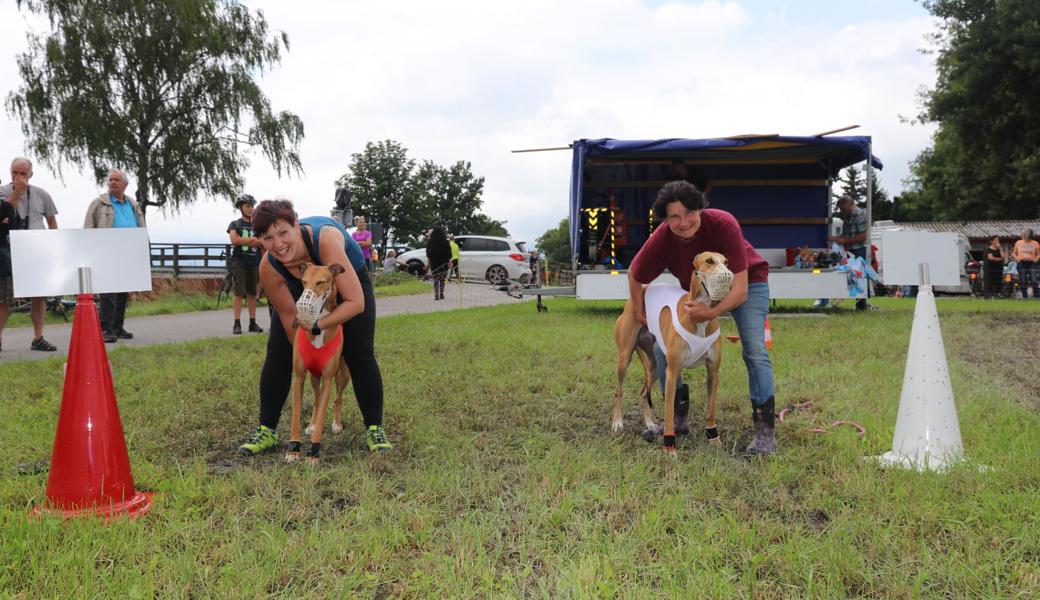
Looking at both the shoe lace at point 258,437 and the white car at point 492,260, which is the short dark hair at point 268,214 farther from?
the white car at point 492,260

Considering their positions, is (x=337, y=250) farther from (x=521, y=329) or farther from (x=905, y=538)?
(x=521, y=329)

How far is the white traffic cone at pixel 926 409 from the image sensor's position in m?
3.54

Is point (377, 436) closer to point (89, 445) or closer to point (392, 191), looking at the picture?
point (89, 445)

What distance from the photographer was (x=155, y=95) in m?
26.9

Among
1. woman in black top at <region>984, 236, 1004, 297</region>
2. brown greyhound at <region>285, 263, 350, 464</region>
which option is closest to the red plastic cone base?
brown greyhound at <region>285, 263, 350, 464</region>

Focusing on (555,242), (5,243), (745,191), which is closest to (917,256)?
(5,243)

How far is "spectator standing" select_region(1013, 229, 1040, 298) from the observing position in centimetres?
1836

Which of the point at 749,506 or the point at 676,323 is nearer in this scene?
the point at 749,506

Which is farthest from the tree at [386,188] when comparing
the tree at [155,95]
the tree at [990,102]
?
the tree at [990,102]

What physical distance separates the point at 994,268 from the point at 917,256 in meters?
23.5

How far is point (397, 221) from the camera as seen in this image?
62.0m

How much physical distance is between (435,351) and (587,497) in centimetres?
472

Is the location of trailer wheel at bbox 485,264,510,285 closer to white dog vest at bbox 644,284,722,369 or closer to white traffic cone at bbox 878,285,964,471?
white dog vest at bbox 644,284,722,369

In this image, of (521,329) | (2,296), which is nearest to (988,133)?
(521,329)
